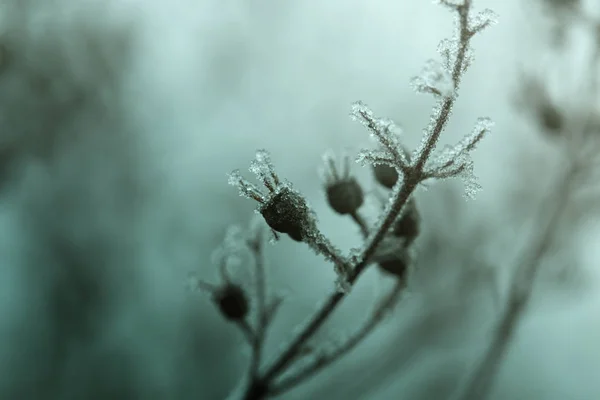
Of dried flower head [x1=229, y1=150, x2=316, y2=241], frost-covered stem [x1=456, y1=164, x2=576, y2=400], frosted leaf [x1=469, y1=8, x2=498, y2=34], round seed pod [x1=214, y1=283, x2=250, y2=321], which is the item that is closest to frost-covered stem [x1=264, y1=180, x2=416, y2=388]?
dried flower head [x1=229, y1=150, x2=316, y2=241]

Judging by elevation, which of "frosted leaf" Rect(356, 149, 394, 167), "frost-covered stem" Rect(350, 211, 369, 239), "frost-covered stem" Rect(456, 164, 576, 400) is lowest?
"frost-covered stem" Rect(456, 164, 576, 400)

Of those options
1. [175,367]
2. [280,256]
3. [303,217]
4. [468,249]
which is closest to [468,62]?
[303,217]

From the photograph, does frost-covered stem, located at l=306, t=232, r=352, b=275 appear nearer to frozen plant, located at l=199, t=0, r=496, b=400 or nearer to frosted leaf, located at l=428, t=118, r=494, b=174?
frozen plant, located at l=199, t=0, r=496, b=400

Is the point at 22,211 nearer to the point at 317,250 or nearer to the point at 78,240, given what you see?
the point at 78,240

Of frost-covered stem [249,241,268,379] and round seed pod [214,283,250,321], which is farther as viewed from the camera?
round seed pod [214,283,250,321]

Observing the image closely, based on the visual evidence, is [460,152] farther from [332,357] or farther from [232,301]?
[232,301]
